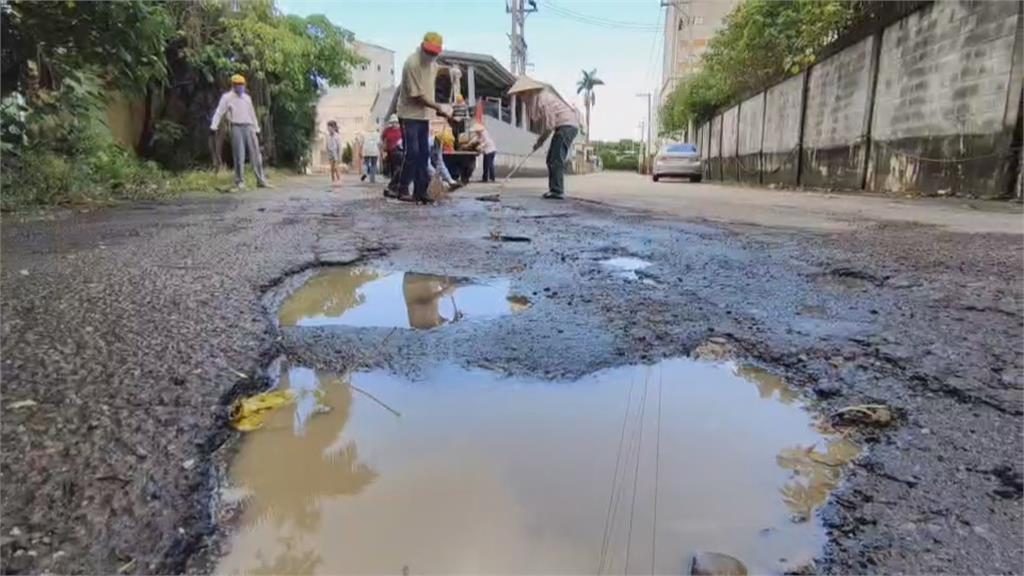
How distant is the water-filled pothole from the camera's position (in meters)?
2.44

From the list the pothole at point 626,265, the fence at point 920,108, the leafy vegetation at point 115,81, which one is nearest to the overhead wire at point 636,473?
the pothole at point 626,265

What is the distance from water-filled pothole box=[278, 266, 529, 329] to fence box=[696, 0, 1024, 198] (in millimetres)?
6517

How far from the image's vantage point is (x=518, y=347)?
2.07 metres

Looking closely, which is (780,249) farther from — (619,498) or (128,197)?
(128,197)

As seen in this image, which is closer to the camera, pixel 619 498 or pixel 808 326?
pixel 619 498

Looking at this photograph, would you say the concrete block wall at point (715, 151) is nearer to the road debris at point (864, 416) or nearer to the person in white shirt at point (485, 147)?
the person in white shirt at point (485, 147)

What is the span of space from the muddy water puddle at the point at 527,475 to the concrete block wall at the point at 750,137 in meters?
15.0

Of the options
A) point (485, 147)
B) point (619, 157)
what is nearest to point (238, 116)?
point (485, 147)

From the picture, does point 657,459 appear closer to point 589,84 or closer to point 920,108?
point 920,108

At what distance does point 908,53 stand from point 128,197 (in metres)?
9.79

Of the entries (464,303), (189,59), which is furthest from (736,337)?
(189,59)

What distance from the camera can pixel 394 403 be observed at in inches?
65.5

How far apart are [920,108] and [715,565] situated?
908cm

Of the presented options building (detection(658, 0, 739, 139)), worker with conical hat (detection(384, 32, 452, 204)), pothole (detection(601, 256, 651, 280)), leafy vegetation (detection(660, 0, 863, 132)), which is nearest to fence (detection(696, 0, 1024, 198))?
leafy vegetation (detection(660, 0, 863, 132))
